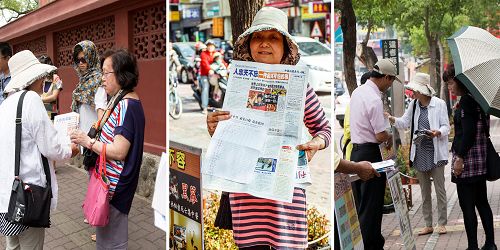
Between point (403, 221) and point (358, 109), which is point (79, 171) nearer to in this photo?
point (358, 109)

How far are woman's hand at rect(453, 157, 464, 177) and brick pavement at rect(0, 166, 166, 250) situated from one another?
2.84m

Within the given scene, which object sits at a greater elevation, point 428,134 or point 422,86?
point 422,86

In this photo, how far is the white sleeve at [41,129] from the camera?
10.9 ft

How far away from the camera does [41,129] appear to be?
3352mm

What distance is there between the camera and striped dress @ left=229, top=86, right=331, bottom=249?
232cm

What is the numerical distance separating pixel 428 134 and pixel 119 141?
352 centimetres

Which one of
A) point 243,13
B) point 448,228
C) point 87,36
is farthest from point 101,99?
point 87,36

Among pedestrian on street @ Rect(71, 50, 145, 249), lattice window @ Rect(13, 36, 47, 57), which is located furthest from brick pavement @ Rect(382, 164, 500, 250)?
lattice window @ Rect(13, 36, 47, 57)

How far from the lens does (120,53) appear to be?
134 inches

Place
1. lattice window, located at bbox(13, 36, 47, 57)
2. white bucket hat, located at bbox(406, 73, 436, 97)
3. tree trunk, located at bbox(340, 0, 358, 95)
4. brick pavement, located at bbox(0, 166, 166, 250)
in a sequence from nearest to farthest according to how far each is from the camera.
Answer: brick pavement, located at bbox(0, 166, 166, 250), white bucket hat, located at bbox(406, 73, 436, 97), tree trunk, located at bbox(340, 0, 358, 95), lattice window, located at bbox(13, 36, 47, 57)

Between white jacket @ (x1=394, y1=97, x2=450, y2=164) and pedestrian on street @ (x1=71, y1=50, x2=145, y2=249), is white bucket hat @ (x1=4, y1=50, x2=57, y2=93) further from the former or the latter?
white jacket @ (x1=394, y1=97, x2=450, y2=164)

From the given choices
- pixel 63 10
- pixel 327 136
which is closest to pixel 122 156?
pixel 327 136

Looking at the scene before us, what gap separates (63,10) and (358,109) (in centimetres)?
726

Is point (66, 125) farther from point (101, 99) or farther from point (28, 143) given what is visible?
point (101, 99)
